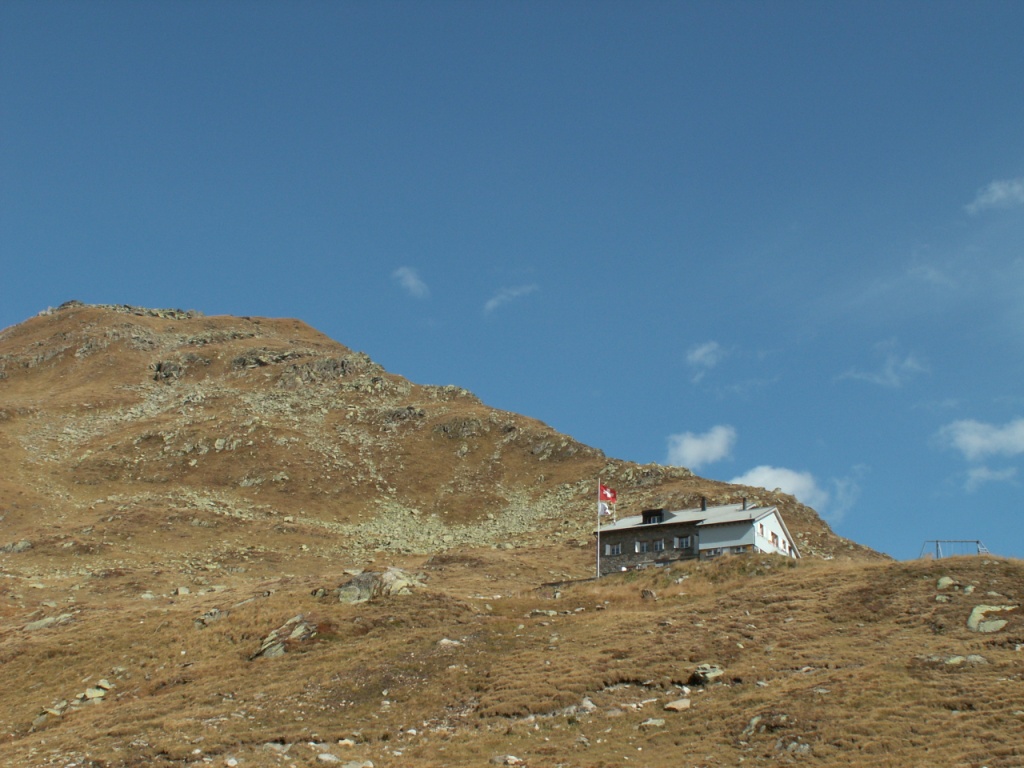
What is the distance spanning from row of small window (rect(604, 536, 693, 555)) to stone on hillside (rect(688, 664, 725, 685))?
32170mm

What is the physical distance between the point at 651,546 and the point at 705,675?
3415 cm

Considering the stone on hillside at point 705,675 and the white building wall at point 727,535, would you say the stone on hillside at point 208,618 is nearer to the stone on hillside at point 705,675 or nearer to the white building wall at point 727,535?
the stone on hillside at point 705,675

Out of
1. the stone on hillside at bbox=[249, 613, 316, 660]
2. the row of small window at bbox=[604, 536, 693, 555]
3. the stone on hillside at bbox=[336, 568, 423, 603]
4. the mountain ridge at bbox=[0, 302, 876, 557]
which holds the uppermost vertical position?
the mountain ridge at bbox=[0, 302, 876, 557]

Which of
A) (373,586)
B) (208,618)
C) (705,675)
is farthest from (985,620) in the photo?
(208,618)

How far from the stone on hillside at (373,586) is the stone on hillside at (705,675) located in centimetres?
2465

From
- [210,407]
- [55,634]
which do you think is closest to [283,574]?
[55,634]

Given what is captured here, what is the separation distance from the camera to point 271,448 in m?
131

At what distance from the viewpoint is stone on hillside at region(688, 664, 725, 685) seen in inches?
1446

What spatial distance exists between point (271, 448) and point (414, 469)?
21.5 m

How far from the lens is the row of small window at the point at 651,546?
69.7m

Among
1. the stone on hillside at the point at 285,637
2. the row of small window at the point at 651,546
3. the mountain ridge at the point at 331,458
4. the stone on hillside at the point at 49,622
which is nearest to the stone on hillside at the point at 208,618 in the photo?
the stone on hillside at the point at 285,637

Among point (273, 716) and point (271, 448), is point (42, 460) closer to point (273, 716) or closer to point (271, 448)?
point (271, 448)

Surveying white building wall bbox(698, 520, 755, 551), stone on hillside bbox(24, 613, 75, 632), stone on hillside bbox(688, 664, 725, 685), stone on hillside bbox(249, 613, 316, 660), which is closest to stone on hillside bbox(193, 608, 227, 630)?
stone on hillside bbox(249, 613, 316, 660)

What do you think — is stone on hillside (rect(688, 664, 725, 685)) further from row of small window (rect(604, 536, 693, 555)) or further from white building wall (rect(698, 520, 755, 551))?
row of small window (rect(604, 536, 693, 555))
